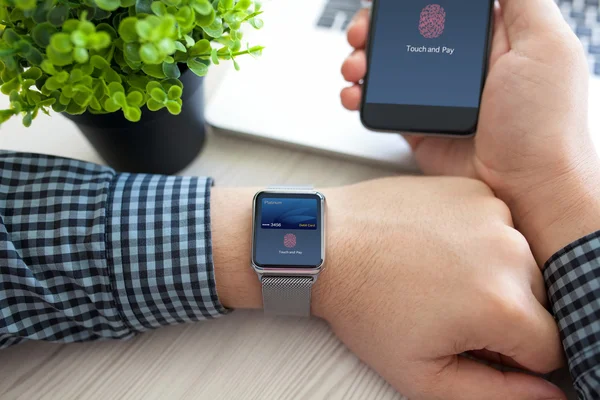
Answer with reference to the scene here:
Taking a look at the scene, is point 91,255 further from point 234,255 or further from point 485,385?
point 485,385

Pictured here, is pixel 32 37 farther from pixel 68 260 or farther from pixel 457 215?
pixel 457 215

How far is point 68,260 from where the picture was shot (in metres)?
0.57

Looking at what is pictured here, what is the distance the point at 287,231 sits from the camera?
584 millimetres

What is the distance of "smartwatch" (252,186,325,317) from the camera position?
0.57 metres

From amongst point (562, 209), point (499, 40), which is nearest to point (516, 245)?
point (562, 209)

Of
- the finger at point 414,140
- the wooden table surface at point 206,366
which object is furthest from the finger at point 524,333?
the finger at point 414,140

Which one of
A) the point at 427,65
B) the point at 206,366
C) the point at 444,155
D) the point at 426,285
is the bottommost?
the point at 206,366

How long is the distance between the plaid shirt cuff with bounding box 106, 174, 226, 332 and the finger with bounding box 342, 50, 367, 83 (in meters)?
0.26

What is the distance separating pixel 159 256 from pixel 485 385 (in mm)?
397

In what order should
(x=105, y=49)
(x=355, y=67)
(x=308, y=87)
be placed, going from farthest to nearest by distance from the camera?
(x=308, y=87) → (x=355, y=67) → (x=105, y=49)

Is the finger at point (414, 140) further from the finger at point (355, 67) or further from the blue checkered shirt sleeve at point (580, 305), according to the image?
the blue checkered shirt sleeve at point (580, 305)

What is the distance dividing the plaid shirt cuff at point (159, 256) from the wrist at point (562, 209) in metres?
0.40

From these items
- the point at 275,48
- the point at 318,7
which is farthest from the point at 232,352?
the point at 318,7

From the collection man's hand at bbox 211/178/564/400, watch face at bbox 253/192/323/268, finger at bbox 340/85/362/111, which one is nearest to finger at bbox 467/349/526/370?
man's hand at bbox 211/178/564/400
